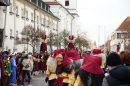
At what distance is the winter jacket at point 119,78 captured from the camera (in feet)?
16.1

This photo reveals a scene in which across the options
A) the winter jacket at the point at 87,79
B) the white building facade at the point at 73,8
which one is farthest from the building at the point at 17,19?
the white building facade at the point at 73,8

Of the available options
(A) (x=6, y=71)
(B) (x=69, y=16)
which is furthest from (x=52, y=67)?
(B) (x=69, y=16)

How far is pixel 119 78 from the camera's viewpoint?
491 centimetres

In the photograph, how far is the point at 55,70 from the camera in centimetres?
941

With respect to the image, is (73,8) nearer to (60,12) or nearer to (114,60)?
(60,12)

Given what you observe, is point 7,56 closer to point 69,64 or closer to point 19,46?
point 69,64

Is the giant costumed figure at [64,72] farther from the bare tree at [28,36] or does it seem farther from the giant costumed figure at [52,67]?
the bare tree at [28,36]

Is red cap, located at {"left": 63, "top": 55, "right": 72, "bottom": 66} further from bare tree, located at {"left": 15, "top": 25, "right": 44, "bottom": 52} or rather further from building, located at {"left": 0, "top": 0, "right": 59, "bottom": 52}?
bare tree, located at {"left": 15, "top": 25, "right": 44, "bottom": 52}

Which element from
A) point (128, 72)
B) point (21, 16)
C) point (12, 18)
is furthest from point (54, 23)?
point (128, 72)

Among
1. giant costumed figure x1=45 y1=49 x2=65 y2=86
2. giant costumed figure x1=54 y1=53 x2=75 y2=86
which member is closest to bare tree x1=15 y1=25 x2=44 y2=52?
giant costumed figure x1=45 y1=49 x2=65 y2=86

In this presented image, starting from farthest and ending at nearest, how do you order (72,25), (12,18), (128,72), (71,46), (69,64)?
(72,25) → (12,18) → (71,46) → (69,64) → (128,72)

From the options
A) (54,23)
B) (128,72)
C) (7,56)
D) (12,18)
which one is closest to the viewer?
(128,72)

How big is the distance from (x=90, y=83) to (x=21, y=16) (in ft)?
117

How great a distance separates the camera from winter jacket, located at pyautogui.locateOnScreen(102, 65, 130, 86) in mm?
4898
